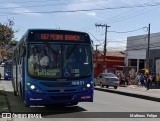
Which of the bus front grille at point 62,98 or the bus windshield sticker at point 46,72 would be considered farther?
the bus front grille at point 62,98

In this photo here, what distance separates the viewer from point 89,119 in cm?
1298

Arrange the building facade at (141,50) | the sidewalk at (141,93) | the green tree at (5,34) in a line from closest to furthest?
the sidewalk at (141,93), the green tree at (5,34), the building facade at (141,50)

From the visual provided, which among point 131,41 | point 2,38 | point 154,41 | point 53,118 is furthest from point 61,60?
point 131,41

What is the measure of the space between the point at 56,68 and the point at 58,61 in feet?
0.91

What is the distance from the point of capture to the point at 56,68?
14492mm

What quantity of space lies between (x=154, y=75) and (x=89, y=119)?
39789 millimetres

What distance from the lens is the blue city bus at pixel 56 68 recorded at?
14.3 meters

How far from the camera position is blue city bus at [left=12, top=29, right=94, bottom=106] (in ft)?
47.0

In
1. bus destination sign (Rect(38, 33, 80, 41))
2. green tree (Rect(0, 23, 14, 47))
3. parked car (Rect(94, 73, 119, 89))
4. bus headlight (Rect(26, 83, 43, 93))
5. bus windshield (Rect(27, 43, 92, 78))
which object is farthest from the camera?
green tree (Rect(0, 23, 14, 47))

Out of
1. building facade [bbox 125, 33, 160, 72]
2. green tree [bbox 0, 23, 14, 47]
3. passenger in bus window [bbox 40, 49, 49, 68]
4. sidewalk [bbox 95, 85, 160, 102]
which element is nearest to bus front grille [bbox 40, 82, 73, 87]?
passenger in bus window [bbox 40, 49, 49, 68]

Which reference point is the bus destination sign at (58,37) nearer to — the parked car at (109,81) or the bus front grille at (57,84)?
the bus front grille at (57,84)

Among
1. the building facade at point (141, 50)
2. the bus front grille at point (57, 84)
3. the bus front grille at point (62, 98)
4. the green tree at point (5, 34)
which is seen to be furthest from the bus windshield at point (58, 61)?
the building facade at point (141, 50)

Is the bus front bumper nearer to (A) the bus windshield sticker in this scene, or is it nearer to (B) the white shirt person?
(A) the bus windshield sticker

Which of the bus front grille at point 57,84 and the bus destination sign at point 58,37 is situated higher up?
the bus destination sign at point 58,37
